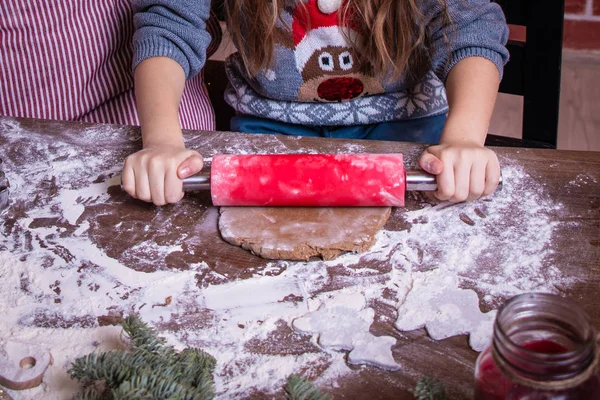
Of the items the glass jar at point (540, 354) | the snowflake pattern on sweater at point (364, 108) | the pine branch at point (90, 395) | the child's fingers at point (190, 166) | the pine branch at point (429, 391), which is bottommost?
the snowflake pattern on sweater at point (364, 108)

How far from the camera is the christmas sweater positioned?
1.15 m

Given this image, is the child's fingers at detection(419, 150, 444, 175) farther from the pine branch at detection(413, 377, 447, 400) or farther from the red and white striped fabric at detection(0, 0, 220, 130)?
the red and white striped fabric at detection(0, 0, 220, 130)

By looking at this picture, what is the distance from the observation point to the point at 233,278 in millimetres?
787

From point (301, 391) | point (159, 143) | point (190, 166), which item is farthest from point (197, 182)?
point (301, 391)

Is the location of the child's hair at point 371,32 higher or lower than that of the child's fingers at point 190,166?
higher

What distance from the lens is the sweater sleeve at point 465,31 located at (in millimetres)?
1136

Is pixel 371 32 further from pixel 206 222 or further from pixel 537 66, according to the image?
pixel 206 222

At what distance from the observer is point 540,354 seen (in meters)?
0.45

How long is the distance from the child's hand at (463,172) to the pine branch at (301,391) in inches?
15.3

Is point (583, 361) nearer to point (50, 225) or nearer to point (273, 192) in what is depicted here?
point (273, 192)

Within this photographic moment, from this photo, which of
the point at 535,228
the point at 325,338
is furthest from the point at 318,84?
the point at 325,338

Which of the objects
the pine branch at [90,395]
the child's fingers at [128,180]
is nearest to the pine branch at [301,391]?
the pine branch at [90,395]

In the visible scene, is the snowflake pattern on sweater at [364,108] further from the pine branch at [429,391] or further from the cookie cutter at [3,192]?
the pine branch at [429,391]

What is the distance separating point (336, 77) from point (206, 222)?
500mm
